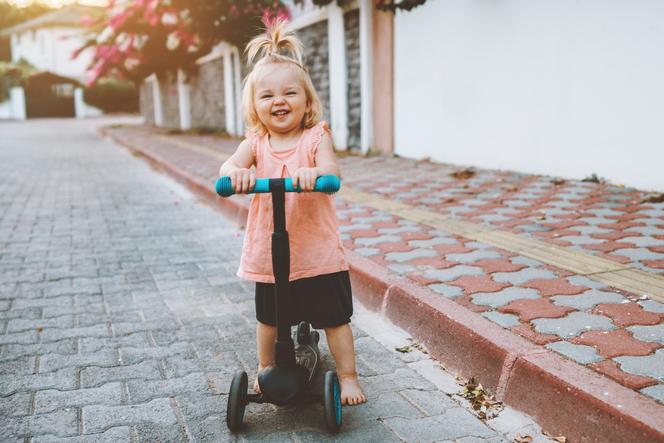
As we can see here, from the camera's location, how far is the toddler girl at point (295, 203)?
2.37 meters

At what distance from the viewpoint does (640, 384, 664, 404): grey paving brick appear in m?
2.08

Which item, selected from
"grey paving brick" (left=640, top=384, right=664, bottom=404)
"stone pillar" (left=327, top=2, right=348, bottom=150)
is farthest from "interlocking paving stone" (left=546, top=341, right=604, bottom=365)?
"stone pillar" (left=327, top=2, right=348, bottom=150)

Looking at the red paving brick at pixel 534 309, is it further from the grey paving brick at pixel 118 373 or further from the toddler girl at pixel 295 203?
the grey paving brick at pixel 118 373

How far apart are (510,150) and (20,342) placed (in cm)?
583

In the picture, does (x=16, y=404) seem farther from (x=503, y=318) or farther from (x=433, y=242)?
(x=433, y=242)

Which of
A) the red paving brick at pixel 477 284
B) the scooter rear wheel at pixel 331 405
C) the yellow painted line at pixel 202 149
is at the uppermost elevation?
the yellow painted line at pixel 202 149

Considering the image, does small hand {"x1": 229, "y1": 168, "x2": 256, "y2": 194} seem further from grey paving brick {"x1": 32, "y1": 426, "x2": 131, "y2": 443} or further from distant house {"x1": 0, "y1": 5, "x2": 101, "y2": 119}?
distant house {"x1": 0, "y1": 5, "x2": 101, "y2": 119}

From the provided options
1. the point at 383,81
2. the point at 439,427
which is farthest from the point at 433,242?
the point at 383,81

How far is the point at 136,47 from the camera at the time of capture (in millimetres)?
20172

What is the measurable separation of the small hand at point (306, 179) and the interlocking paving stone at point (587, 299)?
1.56 meters

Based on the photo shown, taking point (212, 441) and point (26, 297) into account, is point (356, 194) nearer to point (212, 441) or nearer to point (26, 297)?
point (26, 297)

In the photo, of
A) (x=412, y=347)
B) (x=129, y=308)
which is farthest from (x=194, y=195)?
(x=412, y=347)

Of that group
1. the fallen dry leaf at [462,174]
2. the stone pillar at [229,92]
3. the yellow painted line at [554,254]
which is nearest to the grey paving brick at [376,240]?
the yellow painted line at [554,254]

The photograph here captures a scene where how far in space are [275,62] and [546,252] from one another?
235cm
